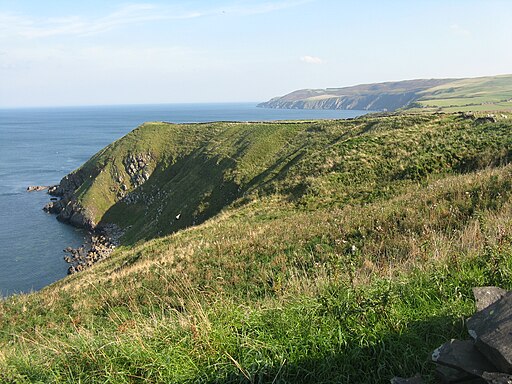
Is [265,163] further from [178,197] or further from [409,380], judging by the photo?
[409,380]

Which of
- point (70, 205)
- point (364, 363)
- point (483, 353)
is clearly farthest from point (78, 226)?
point (483, 353)

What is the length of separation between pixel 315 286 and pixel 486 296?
268 centimetres

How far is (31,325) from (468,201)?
16.8 m

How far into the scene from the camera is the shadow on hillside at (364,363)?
163 inches

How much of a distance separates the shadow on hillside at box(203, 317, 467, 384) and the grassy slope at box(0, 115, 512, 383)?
0.02 meters

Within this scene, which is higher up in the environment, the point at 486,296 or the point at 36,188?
the point at 486,296

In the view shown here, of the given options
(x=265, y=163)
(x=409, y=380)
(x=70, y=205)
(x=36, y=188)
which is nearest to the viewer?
(x=409, y=380)

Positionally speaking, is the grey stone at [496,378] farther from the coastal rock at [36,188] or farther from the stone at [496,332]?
the coastal rock at [36,188]

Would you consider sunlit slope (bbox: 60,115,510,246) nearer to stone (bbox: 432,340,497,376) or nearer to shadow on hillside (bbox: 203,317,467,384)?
shadow on hillside (bbox: 203,317,467,384)

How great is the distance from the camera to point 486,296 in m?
4.46

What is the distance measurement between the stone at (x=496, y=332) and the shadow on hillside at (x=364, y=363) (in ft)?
1.93

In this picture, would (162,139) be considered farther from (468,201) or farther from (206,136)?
(468,201)

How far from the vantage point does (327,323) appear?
16.0 ft

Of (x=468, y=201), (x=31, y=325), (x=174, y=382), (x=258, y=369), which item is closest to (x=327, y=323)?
(x=258, y=369)
